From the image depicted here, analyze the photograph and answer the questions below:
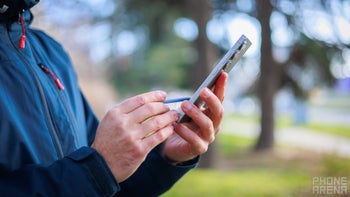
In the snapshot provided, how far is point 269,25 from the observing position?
1082 centimetres

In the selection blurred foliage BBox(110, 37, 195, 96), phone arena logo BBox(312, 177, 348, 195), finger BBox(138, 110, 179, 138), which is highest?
finger BBox(138, 110, 179, 138)

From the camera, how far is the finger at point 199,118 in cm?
115

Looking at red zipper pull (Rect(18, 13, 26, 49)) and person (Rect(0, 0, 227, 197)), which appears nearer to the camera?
person (Rect(0, 0, 227, 197))

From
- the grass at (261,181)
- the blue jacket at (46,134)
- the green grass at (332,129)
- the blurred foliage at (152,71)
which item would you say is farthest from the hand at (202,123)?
the blurred foliage at (152,71)

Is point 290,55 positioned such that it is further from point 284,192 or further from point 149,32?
point 284,192

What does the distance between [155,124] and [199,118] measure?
0.19 metres

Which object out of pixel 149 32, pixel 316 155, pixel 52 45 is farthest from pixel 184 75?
pixel 52 45

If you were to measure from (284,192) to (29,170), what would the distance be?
489 cm

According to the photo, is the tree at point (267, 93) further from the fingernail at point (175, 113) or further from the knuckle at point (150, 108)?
the knuckle at point (150, 108)

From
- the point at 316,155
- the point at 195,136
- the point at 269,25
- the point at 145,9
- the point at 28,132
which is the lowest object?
the point at 316,155

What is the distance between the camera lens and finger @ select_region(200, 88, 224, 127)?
115 cm

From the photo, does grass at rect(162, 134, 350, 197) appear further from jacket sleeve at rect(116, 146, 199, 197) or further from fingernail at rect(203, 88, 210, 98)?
fingernail at rect(203, 88, 210, 98)

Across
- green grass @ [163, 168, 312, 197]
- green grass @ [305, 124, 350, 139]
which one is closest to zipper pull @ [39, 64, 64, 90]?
green grass @ [163, 168, 312, 197]

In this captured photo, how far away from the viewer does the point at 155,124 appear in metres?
1.01
